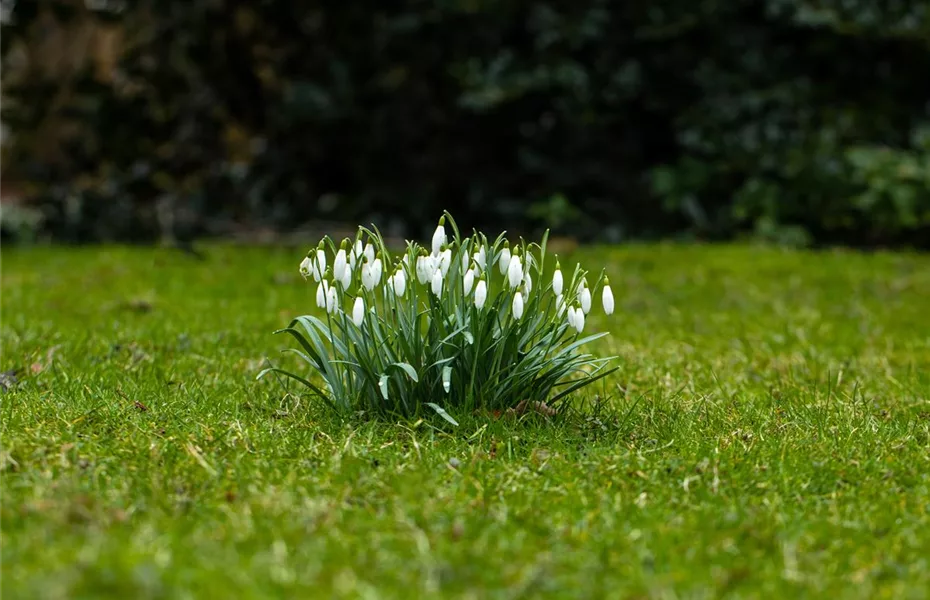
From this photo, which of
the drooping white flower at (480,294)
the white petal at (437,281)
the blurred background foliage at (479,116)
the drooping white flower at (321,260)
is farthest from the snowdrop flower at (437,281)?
the blurred background foliage at (479,116)

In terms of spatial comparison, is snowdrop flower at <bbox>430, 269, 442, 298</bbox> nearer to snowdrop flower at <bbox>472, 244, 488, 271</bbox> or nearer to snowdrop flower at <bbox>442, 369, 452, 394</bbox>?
snowdrop flower at <bbox>472, 244, 488, 271</bbox>

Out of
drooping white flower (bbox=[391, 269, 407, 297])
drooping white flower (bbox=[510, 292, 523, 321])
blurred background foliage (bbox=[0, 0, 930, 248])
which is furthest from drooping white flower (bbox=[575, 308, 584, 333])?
blurred background foliage (bbox=[0, 0, 930, 248])

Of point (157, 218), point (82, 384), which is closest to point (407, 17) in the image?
point (157, 218)

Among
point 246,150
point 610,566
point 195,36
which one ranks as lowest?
point 610,566

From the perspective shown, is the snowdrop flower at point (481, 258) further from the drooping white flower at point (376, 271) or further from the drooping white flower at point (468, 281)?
the drooping white flower at point (376, 271)

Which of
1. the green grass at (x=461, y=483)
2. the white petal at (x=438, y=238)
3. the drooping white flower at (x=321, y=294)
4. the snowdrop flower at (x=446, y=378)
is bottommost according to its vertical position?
the green grass at (x=461, y=483)

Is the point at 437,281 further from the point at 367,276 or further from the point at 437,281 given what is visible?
the point at 367,276

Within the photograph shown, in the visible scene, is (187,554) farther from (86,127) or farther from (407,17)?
(86,127)
